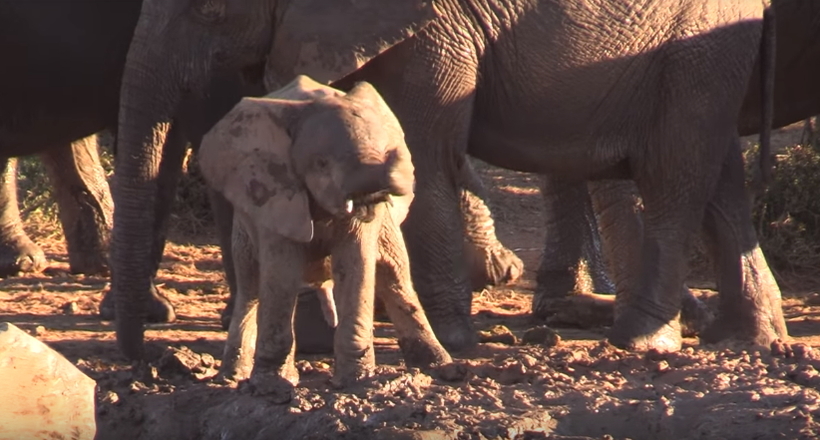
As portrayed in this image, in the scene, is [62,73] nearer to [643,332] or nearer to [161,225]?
[161,225]

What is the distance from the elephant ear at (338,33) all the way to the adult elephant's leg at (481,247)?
1.74m

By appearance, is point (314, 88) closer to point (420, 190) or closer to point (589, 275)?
point (420, 190)

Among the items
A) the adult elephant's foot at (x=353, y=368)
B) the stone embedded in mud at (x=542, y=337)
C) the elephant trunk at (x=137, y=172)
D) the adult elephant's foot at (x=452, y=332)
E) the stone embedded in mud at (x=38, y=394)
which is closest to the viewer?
the stone embedded in mud at (x=38, y=394)

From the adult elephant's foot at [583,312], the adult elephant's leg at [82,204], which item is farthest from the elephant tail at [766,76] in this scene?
the adult elephant's leg at [82,204]

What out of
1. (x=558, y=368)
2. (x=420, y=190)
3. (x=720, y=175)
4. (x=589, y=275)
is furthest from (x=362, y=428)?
(x=589, y=275)

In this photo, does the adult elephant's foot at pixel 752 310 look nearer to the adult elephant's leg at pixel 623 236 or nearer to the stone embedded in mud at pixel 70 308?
the adult elephant's leg at pixel 623 236

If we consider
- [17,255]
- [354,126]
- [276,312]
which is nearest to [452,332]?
[276,312]

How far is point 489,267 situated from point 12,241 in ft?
7.33

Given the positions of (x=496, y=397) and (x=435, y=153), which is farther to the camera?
(x=435, y=153)

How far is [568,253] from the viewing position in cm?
873

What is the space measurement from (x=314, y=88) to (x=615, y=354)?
1.37 meters

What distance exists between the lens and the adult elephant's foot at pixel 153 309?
326 inches

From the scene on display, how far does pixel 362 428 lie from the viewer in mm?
6180

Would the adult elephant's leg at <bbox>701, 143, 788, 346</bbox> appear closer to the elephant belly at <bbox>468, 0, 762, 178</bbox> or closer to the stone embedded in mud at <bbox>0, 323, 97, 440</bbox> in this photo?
the elephant belly at <bbox>468, 0, 762, 178</bbox>
